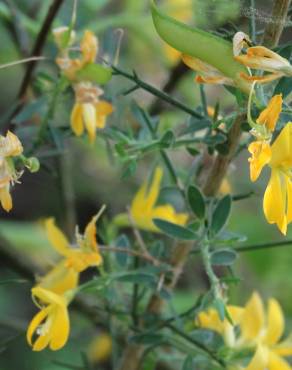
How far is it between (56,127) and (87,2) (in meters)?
0.35

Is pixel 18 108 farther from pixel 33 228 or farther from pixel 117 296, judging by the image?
pixel 33 228

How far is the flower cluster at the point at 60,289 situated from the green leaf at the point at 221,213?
4.5 inches

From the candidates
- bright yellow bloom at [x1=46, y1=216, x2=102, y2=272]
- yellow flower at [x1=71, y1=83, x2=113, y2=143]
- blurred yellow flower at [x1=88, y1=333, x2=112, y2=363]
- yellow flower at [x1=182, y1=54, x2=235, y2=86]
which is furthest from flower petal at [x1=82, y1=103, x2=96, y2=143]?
blurred yellow flower at [x1=88, y1=333, x2=112, y2=363]

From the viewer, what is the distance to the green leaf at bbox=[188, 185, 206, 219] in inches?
31.6

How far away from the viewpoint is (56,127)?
3.24 feet

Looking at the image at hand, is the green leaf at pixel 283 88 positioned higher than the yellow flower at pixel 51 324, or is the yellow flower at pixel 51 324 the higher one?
the green leaf at pixel 283 88

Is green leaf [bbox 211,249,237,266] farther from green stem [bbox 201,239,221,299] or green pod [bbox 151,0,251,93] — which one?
green pod [bbox 151,0,251,93]

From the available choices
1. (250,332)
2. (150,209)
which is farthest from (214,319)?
(150,209)

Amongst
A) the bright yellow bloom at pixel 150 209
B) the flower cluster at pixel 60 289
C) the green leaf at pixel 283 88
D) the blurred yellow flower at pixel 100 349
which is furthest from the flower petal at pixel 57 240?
the blurred yellow flower at pixel 100 349

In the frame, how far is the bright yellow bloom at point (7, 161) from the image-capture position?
73 centimetres

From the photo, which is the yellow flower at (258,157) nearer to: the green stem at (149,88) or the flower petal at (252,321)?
the green stem at (149,88)

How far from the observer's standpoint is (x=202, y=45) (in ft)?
2.17

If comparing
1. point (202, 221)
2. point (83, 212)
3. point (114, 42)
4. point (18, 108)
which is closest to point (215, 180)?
point (202, 221)

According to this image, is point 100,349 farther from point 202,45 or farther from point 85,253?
point 202,45
